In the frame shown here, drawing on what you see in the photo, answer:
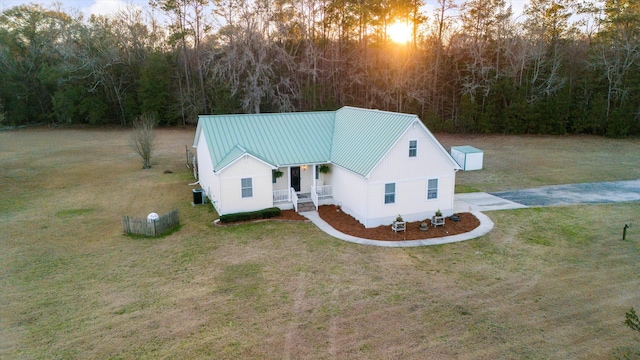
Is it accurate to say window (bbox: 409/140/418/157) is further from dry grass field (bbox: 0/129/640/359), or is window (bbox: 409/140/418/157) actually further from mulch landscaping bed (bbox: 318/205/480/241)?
dry grass field (bbox: 0/129/640/359)

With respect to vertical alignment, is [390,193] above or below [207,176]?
below

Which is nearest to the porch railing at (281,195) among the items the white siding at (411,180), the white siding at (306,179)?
the white siding at (306,179)

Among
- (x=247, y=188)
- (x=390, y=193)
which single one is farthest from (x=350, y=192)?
(x=247, y=188)

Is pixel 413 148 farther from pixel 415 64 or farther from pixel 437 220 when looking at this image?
pixel 415 64

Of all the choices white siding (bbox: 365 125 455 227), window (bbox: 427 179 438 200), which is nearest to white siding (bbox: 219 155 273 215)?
white siding (bbox: 365 125 455 227)

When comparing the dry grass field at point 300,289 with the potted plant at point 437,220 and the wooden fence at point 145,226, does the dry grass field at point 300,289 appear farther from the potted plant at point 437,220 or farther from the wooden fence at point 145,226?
the potted plant at point 437,220

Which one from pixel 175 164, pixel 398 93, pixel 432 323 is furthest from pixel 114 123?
pixel 432 323
